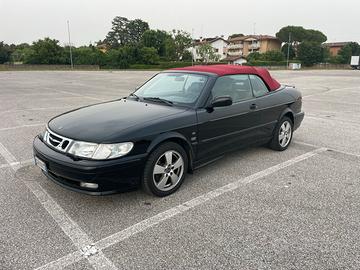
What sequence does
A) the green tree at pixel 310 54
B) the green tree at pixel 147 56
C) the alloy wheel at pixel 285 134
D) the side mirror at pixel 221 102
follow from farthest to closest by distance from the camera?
1. the green tree at pixel 310 54
2. the green tree at pixel 147 56
3. the alloy wheel at pixel 285 134
4. the side mirror at pixel 221 102

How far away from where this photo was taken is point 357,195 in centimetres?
341

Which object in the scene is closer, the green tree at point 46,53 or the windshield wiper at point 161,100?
the windshield wiper at point 161,100

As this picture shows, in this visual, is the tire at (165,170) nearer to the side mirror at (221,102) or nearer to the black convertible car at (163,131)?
the black convertible car at (163,131)

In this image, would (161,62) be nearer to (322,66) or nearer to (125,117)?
(322,66)

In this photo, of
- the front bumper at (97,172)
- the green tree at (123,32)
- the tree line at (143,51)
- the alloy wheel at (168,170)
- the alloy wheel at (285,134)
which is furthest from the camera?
the green tree at (123,32)

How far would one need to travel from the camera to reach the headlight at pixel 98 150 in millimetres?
2828

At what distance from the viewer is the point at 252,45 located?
310 feet

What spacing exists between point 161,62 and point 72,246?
6162 cm

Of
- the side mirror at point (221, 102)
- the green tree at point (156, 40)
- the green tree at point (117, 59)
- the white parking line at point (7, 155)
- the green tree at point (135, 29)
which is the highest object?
the green tree at point (135, 29)

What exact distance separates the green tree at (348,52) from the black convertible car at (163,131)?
8766cm

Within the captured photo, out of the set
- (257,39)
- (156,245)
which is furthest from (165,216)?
(257,39)

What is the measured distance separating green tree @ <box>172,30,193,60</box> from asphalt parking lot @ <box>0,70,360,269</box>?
64.9 m

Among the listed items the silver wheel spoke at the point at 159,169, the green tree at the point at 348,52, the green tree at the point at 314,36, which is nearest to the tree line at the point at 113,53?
the green tree at the point at 348,52

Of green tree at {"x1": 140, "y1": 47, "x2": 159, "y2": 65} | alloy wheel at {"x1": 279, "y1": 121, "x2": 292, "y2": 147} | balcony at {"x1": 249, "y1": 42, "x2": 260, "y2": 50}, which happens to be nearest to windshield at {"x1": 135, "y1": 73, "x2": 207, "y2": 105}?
alloy wheel at {"x1": 279, "y1": 121, "x2": 292, "y2": 147}
